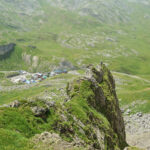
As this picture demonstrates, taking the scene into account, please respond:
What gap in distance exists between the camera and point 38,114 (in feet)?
63.2

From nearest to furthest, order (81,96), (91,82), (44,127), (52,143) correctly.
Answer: (52,143) → (44,127) → (81,96) → (91,82)

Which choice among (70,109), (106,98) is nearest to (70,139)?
(70,109)

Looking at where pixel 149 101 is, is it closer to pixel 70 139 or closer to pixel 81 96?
pixel 81 96

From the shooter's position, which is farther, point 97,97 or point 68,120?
point 97,97

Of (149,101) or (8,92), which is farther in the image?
(8,92)

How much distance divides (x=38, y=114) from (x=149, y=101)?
6779 centimetres

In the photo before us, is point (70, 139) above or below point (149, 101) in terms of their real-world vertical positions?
above

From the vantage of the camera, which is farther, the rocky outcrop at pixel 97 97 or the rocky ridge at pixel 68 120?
the rocky outcrop at pixel 97 97

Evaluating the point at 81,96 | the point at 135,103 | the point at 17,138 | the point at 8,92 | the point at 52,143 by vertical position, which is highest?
the point at 17,138

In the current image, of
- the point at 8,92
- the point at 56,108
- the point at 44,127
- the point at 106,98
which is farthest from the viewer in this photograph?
the point at 8,92

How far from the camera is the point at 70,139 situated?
62.7 ft

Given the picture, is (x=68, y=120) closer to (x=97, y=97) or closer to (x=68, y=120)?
(x=68, y=120)

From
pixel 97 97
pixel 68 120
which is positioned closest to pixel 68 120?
pixel 68 120

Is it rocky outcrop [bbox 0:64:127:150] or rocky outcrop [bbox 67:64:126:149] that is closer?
rocky outcrop [bbox 0:64:127:150]
